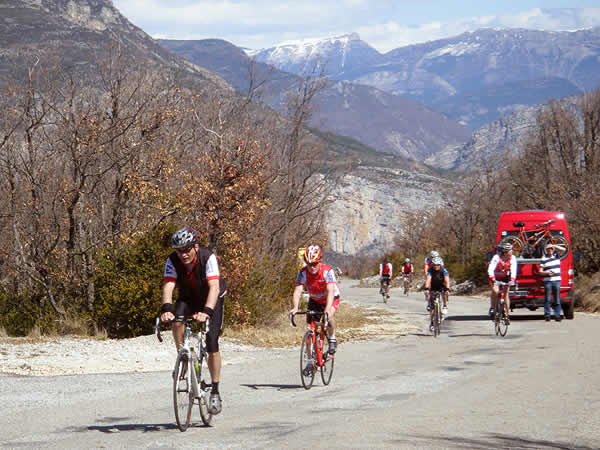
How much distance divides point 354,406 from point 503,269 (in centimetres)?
1036

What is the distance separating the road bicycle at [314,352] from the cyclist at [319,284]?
0.11 m

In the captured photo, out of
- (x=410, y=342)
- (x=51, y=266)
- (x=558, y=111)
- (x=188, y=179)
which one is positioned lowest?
(x=410, y=342)

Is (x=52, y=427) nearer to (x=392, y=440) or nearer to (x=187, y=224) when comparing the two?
(x=392, y=440)

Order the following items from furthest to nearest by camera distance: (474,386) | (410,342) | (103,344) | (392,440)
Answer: (410,342) → (103,344) → (474,386) → (392,440)

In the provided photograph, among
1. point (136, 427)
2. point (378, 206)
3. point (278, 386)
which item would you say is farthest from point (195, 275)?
point (378, 206)

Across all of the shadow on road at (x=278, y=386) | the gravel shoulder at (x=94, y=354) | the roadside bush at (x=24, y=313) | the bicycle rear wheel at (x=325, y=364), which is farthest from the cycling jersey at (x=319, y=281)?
the roadside bush at (x=24, y=313)

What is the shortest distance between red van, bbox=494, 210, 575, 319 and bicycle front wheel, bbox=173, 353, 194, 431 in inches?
657

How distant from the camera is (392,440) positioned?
24.9 feet

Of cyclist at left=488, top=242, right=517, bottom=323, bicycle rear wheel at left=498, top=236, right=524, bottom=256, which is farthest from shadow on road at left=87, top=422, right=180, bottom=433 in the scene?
bicycle rear wheel at left=498, top=236, right=524, bottom=256

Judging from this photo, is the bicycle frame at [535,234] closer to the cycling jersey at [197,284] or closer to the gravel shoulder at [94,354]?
the gravel shoulder at [94,354]

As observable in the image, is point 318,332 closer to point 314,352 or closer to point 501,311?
point 314,352

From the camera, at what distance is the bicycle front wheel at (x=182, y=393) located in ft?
27.0

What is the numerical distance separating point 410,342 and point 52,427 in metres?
12.1

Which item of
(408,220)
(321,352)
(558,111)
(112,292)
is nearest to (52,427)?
(321,352)
